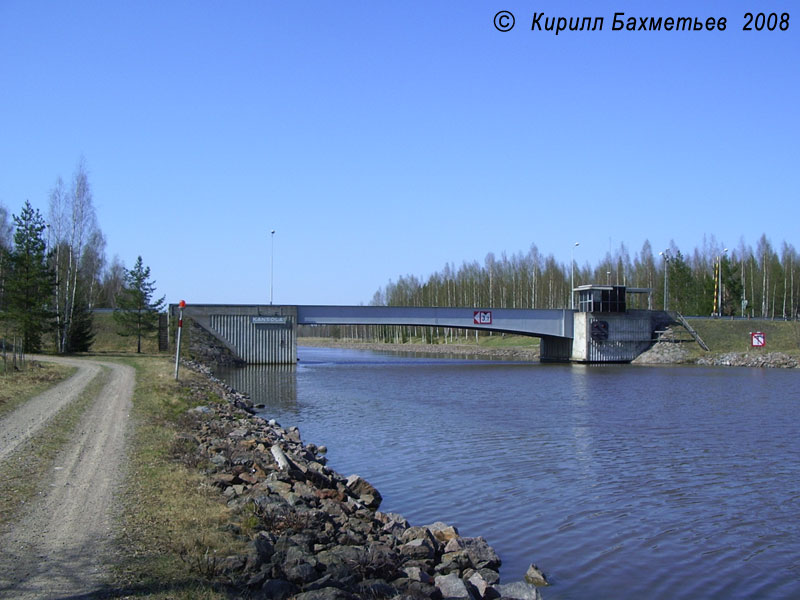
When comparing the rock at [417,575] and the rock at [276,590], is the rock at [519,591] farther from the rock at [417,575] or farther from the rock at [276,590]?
the rock at [276,590]

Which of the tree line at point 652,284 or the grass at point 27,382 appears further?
the tree line at point 652,284

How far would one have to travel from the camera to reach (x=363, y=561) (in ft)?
29.5

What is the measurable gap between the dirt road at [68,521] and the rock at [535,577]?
5.75m

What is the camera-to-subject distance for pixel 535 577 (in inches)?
410

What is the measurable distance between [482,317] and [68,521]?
2399 inches

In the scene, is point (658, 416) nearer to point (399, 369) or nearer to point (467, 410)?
point (467, 410)

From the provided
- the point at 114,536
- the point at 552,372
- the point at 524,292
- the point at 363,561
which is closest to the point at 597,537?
the point at 363,561

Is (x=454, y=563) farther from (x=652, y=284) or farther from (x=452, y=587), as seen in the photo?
(x=652, y=284)

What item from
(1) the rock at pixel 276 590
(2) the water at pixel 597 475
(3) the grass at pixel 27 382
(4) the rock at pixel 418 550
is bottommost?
(2) the water at pixel 597 475

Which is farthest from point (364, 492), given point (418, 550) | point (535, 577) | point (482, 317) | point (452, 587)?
point (482, 317)

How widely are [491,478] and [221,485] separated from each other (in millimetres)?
7370

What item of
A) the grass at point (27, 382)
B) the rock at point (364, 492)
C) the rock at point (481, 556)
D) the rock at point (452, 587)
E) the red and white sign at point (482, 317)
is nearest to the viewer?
the rock at point (452, 587)

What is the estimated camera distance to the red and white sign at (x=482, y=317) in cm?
6888

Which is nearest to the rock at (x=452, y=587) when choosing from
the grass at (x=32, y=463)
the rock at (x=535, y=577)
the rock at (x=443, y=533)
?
the rock at (x=535, y=577)
